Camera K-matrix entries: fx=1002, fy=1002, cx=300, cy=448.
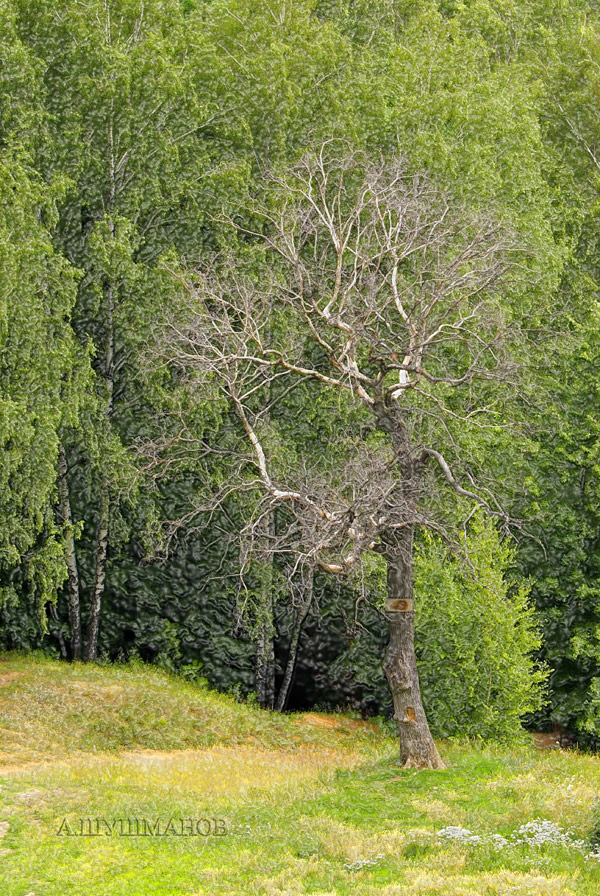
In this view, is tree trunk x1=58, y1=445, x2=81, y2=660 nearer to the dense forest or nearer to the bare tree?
the dense forest

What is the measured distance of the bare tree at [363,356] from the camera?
1458 centimetres

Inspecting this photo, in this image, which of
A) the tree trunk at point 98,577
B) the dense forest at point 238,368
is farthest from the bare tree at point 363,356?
the tree trunk at point 98,577

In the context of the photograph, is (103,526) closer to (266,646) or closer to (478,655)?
(266,646)

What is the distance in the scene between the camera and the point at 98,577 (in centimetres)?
2245

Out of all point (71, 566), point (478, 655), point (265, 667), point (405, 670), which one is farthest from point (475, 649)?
point (71, 566)

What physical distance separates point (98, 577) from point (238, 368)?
567 cm

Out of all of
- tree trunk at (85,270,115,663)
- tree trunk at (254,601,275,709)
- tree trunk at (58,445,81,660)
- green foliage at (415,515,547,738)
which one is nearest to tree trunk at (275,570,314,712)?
tree trunk at (254,601,275,709)

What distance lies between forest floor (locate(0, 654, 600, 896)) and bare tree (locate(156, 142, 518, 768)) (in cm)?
207

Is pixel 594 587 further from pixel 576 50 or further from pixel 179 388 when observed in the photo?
pixel 576 50

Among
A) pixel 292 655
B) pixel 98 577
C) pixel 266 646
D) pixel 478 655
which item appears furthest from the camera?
pixel 292 655

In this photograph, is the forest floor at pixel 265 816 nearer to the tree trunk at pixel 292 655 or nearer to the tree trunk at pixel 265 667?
the tree trunk at pixel 265 667

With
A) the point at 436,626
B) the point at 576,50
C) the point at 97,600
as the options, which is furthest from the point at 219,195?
the point at 576,50

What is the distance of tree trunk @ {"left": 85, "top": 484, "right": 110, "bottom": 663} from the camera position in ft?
73.5

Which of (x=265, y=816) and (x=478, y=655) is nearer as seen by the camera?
(x=265, y=816)
